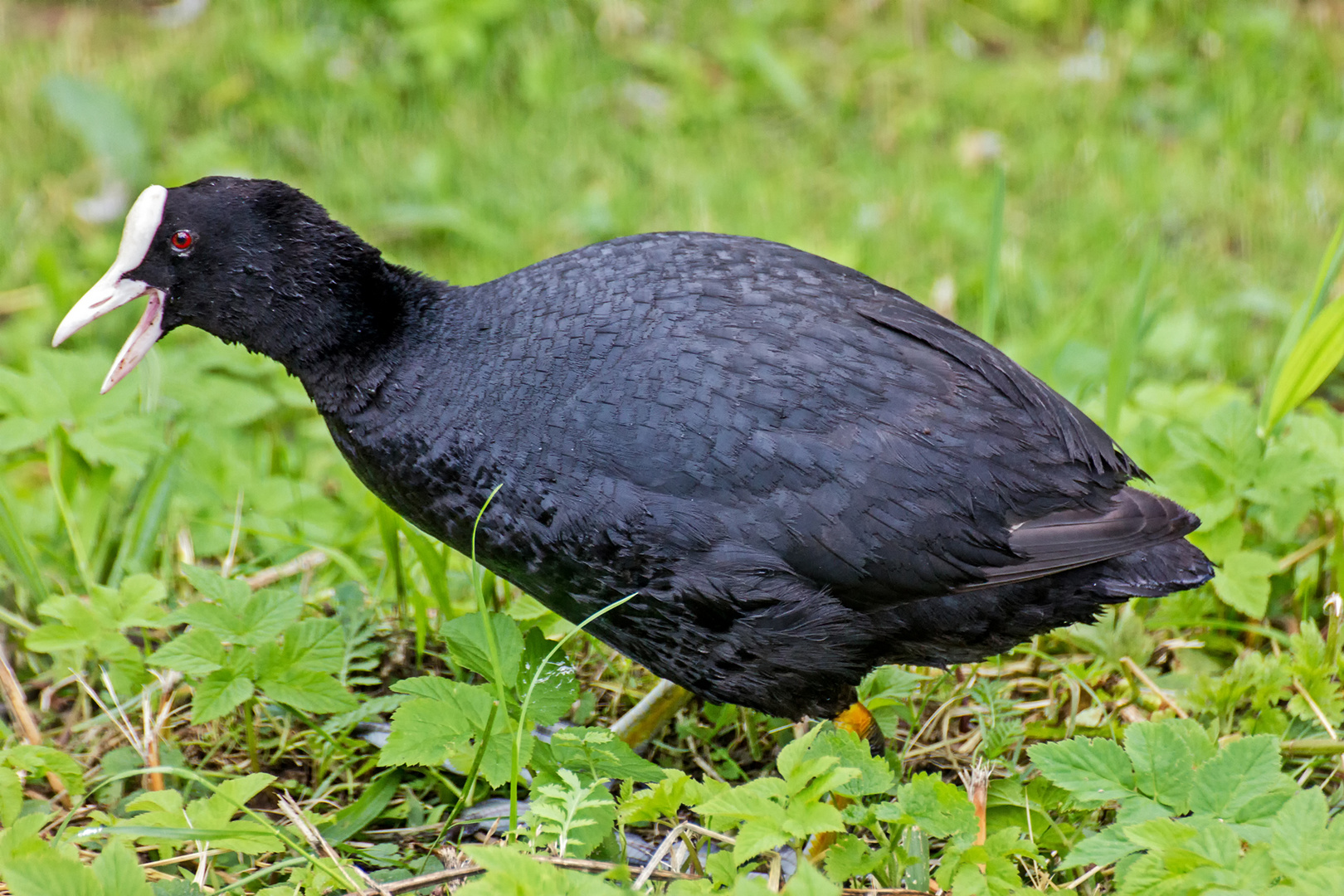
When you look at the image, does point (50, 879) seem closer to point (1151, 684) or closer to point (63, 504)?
point (63, 504)

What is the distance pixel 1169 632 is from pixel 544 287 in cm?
167

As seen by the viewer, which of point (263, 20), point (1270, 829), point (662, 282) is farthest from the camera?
point (263, 20)

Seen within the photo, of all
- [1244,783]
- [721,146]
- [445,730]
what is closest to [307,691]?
[445,730]

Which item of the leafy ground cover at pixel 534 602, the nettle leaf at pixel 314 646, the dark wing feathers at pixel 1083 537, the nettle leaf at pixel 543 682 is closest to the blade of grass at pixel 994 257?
the leafy ground cover at pixel 534 602

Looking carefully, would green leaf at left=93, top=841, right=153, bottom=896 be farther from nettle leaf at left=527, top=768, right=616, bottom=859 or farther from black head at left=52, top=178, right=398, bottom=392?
black head at left=52, top=178, right=398, bottom=392

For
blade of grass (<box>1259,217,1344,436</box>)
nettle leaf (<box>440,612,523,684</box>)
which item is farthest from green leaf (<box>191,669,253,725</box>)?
blade of grass (<box>1259,217,1344,436</box>)

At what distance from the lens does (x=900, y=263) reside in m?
4.61

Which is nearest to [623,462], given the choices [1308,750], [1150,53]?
[1308,750]

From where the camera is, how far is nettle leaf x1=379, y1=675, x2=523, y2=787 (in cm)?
221

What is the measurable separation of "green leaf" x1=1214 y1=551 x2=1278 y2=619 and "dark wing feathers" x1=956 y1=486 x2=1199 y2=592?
44 cm

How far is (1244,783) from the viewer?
6.72 ft

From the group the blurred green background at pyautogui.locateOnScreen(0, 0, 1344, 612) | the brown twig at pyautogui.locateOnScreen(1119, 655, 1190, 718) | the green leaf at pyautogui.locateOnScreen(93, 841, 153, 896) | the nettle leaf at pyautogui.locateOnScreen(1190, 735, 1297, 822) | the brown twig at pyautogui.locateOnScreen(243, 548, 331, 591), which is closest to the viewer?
the green leaf at pyautogui.locateOnScreen(93, 841, 153, 896)

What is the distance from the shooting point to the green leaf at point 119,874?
1882 mm

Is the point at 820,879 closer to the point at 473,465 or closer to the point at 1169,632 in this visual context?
the point at 473,465
